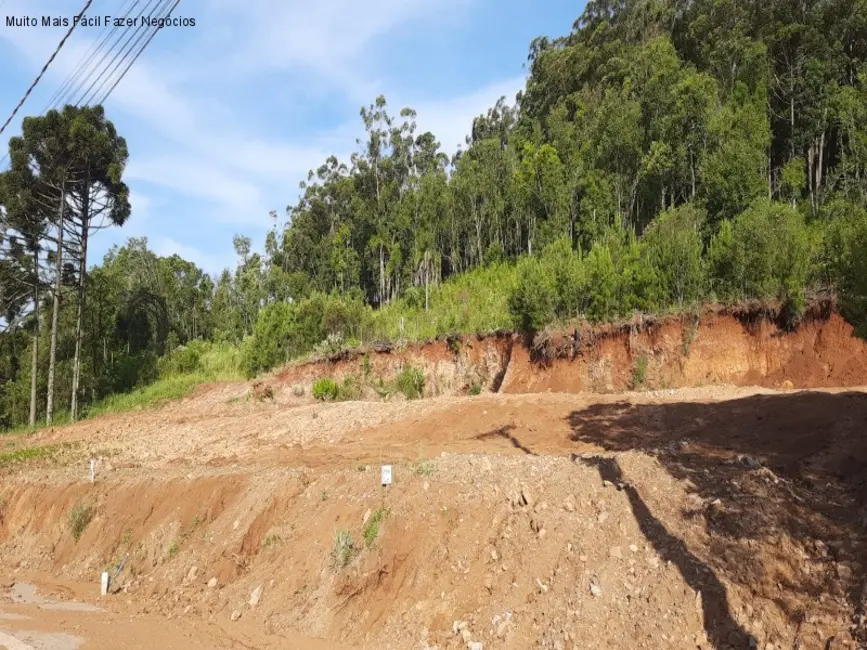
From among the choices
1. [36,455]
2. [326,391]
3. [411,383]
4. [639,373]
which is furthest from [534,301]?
[36,455]

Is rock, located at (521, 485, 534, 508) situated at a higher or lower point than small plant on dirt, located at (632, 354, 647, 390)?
lower

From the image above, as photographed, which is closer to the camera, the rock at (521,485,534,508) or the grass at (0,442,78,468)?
the rock at (521,485,534,508)

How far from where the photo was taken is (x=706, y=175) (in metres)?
26.5

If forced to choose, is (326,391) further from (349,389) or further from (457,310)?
(457,310)

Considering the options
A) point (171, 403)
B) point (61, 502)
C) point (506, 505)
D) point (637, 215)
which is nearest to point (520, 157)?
point (637, 215)

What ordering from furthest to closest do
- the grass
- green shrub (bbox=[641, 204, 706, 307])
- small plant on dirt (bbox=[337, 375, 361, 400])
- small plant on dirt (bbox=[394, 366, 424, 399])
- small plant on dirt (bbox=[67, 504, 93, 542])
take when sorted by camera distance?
small plant on dirt (bbox=[337, 375, 361, 400]) < small plant on dirt (bbox=[394, 366, 424, 399]) < the grass < green shrub (bbox=[641, 204, 706, 307]) < small plant on dirt (bbox=[67, 504, 93, 542])

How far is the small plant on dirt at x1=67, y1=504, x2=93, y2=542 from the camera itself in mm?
13049

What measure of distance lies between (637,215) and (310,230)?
32.5 meters

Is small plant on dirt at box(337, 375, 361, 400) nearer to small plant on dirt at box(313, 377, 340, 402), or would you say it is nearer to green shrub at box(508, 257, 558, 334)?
small plant on dirt at box(313, 377, 340, 402)

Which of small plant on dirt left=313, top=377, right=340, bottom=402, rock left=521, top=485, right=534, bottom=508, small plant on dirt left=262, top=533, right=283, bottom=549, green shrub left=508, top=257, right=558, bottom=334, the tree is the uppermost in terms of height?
the tree

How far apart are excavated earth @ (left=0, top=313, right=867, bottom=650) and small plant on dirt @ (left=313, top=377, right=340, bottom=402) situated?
648 centimetres

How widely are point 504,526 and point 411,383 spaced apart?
1540 centimetres

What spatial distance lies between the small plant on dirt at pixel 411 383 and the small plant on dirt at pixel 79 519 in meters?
11.2

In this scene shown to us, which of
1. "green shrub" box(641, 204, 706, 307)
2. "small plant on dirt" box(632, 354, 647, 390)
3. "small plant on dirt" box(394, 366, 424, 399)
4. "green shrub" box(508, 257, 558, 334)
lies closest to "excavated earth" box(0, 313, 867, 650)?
"small plant on dirt" box(632, 354, 647, 390)
